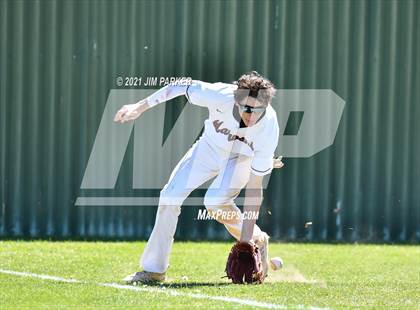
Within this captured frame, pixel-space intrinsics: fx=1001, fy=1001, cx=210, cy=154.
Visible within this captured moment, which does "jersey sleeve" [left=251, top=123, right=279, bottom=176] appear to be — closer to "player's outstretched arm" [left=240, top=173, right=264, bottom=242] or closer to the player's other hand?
"player's outstretched arm" [left=240, top=173, right=264, bottom=242]

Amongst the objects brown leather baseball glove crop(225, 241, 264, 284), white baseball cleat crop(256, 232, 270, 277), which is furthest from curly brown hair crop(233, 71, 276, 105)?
white baseball cleat crop(256, 232, 270, 277)

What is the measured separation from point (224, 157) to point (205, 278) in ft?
3.98

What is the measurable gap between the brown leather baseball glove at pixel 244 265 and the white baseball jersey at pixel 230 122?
73 cm

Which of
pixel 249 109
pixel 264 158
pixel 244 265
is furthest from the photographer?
pixel 244 265

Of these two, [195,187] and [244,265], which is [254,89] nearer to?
[195,187]

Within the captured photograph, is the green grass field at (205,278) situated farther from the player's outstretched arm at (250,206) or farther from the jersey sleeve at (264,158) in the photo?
the jersey sleeve at (264,158)

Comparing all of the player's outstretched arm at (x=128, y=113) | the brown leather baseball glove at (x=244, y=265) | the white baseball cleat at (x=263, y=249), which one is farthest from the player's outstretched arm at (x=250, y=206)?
the player's outstretched arm at (x=128, y=113)

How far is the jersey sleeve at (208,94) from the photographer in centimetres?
920

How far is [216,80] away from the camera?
44.0 feet

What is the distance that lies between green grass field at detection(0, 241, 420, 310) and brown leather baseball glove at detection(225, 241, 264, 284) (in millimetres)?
161

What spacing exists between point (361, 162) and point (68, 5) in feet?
14.7

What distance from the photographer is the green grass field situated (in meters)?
7.96

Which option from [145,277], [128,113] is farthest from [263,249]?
[128,113]

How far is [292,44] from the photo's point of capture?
13.5 meters
